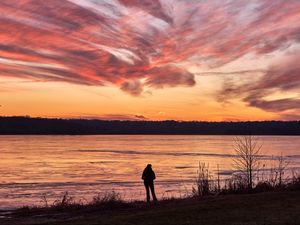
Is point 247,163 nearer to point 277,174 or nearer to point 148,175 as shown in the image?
point 148,175

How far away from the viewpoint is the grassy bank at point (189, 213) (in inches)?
635

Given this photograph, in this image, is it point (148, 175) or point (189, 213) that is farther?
point (148, 175)

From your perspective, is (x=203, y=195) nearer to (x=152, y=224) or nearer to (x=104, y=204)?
(x=104, y=204)

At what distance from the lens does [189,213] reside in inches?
712

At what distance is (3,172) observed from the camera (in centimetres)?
5412

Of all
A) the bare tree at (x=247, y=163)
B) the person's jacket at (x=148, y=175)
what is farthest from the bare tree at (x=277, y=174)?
the person's jacket at (x=148, y=175)

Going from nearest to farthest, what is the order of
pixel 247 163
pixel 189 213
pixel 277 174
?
pixel 189 213, pixel 247 163, pixel 277 174

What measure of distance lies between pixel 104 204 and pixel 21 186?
19.6 metres

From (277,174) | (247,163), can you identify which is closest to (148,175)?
(247,163)

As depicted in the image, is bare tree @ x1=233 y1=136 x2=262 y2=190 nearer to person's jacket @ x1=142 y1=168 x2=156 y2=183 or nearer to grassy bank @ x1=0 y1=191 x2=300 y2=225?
grassy bank @ x1=0 y1=191 x2=300 y2=225

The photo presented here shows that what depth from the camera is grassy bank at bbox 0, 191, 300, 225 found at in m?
16.1

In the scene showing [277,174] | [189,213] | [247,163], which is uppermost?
[247,163]

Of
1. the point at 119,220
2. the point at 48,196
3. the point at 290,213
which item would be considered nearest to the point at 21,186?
the point at 48,196

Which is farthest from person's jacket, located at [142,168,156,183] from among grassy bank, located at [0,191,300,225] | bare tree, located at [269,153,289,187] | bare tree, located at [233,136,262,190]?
bare tree, located at [269,153,289,187]
